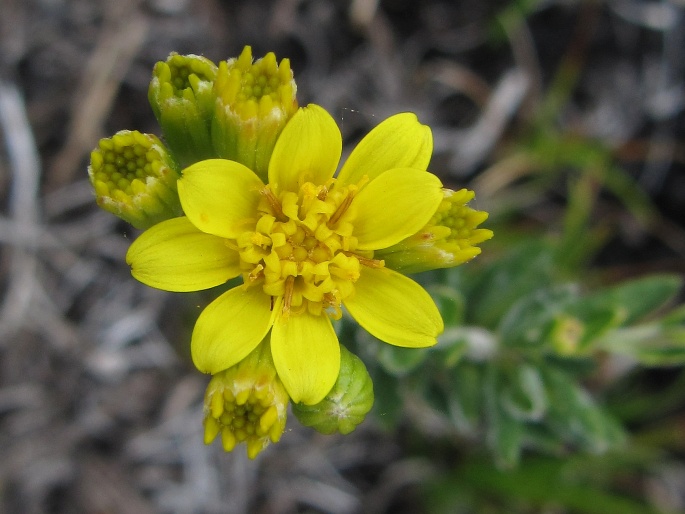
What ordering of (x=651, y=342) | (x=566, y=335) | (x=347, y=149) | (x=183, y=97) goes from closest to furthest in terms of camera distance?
(x=183, y=97), (x=566, y=335), (x=651, y=342), (x=347, y=149)

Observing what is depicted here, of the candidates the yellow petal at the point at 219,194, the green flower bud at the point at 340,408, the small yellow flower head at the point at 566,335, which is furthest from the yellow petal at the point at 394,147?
the small yellow flower head at the point at 566,335

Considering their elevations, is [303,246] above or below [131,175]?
below

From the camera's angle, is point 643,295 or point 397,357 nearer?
point 397,357

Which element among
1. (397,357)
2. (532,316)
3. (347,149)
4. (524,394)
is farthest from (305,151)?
(347,149)

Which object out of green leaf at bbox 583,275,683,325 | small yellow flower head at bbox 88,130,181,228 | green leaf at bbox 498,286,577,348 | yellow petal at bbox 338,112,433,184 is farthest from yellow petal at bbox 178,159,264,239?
green leaf at bbox 583,275,683,325

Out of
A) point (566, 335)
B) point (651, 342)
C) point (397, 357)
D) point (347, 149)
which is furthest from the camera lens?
point (347, 149)

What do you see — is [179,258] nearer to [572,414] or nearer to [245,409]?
[245,409]
